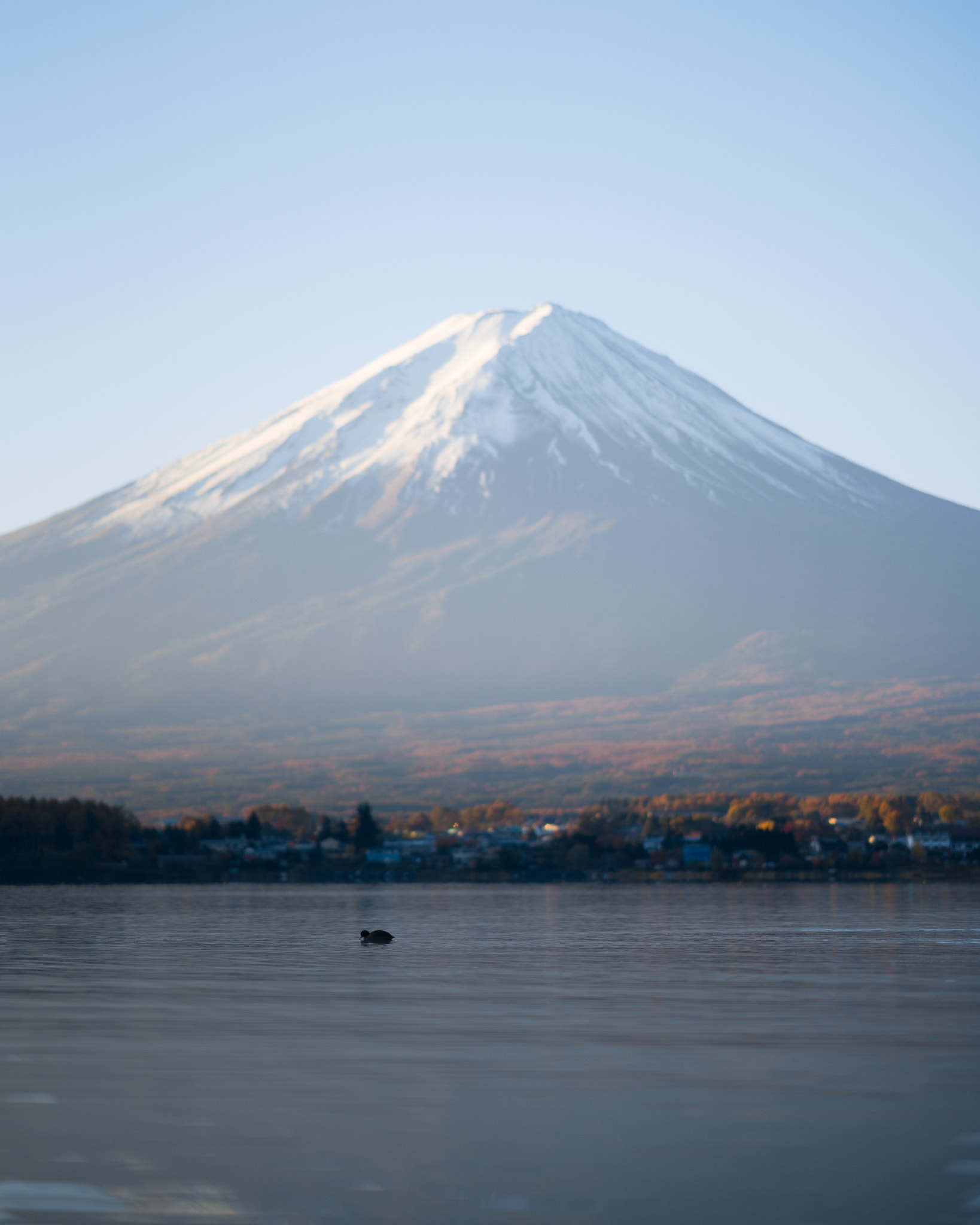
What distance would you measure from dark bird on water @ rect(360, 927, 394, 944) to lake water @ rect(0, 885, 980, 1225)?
A: 14.5 ft

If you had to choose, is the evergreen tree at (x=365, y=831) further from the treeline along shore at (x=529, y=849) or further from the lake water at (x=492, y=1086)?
the lake water at (x=492, y=1086)

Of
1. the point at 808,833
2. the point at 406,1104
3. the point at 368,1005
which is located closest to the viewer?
the point at 406,1104

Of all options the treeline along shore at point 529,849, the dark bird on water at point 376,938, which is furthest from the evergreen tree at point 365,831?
the dark bird on water at point 376,938

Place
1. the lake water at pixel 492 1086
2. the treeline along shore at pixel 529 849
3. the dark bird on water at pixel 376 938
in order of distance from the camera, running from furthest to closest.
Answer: the treeline along shore at pixel 529 849, the dark bird on water at pixel 376 938, the lake water at pixel 492 1086

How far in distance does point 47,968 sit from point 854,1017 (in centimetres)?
2086

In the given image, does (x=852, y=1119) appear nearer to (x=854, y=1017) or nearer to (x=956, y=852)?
(x=854, y=1017)

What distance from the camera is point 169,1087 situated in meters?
21.7

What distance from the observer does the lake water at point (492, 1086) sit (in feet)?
51.0

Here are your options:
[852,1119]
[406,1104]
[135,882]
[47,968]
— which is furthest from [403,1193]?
[135,882]

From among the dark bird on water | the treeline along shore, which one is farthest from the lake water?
the treeline along shore

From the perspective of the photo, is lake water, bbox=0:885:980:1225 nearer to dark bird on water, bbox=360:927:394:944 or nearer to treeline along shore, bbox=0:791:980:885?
dark bird on water, bbox=360:927:394:944

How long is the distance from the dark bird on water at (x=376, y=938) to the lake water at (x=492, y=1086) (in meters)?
4.43

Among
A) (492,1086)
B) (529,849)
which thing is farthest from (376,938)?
(529,849)

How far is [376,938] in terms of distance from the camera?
175 feet
